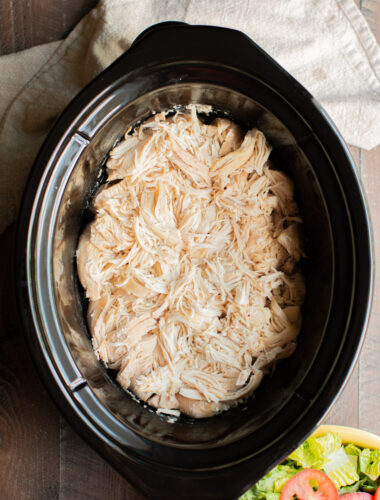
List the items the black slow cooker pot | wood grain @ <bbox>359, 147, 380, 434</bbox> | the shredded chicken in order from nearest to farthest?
the black slow cooker pot → the shredded chicken → wood grain @ <bbox>359, 147, 380, 434</bbox>

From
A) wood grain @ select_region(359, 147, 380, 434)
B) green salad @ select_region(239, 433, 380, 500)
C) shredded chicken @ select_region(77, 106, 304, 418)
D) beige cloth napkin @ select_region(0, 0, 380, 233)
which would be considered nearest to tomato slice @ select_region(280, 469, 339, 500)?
green salad @ select_region(239, 433, 380, 500)

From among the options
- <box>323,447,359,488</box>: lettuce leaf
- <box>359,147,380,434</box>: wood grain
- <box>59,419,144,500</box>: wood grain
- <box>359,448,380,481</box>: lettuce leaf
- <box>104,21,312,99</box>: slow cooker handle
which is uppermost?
<box>104,21,312,99</box>: slow cooker handle

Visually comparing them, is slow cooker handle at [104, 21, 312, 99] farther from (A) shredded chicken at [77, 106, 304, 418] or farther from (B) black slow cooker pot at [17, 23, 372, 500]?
(A) shredded chicken at [77, 106, 304, 418]

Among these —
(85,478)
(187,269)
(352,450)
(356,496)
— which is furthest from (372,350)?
(85,478)

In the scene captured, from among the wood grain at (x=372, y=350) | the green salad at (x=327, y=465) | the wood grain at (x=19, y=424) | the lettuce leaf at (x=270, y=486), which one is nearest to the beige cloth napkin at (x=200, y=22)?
the wood grain at (x=372, y=350)

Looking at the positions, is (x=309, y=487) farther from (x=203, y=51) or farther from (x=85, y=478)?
(x=203, y=51)

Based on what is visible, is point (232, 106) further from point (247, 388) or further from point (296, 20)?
point (247, 388)
